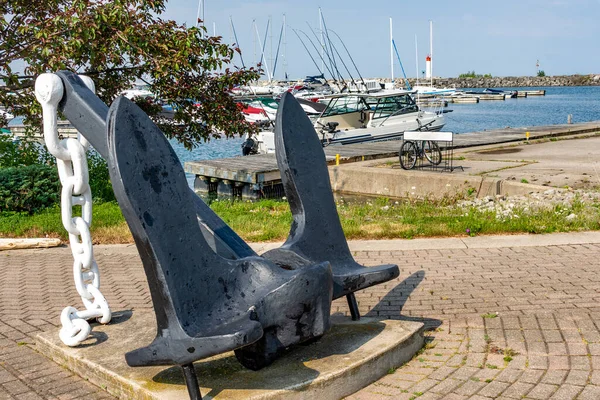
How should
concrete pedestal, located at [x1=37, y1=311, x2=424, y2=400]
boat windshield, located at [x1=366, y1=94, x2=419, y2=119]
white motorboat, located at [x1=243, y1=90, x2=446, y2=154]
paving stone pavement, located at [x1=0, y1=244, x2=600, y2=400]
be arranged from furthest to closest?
1. boat windshield, located at [x1=366, y1=94, x2=419, y2=119]
2. white motorboat, located at [x1=243, y1=90, x2=446, y2=154]
3. paving stone pavement, located at [x1=0, y1=244, x2=600, y2=400]
4. concrete pedestal, located at [x1=37, y1=311, x2=424, y2=400]

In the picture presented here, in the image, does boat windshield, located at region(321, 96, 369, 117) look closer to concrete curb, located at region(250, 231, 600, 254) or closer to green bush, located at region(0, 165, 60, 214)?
green bush, located at region(0, 165, 60, 214)

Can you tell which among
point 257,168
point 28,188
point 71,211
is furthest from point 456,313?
point 257,168

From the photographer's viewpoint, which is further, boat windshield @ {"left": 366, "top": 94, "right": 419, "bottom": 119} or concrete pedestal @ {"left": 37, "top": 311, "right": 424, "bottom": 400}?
boat windshield @ {"left": 366, "top": 94, "right": 419, "bottom": 119}

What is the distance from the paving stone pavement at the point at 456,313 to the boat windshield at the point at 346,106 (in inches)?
668

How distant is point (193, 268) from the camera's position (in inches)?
138

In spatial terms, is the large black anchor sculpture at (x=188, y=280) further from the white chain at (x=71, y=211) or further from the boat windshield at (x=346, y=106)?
the boat windshield at (x=346, y=106)

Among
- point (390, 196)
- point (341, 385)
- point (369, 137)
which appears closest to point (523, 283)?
point (341, 385)

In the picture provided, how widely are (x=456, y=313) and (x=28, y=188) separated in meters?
6.88

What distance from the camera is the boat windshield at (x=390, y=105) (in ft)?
79.5

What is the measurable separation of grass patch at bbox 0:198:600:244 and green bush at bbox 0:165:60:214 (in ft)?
0.67

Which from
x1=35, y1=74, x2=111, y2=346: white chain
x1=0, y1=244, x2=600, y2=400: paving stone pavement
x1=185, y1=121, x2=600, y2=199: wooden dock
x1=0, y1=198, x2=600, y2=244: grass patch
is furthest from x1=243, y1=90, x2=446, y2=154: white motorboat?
x1=35, y1=74, x2=111, y2=346: white chain

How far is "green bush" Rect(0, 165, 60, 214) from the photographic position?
9.76 meters

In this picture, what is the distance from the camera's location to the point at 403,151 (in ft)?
50.2

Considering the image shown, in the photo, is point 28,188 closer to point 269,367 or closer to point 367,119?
point 269,367
